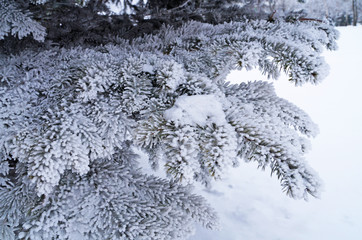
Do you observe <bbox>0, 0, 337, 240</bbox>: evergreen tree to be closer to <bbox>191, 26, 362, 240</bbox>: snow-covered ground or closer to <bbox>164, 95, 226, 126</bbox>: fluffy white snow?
<bbox>164, 95, 226, 126</bbox>: fluffy white snow

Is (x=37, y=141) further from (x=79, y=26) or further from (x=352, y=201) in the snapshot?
(x=352, y=201)

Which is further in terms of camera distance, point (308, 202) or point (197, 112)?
point (308, 202)

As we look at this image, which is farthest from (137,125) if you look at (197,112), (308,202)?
(308,202)

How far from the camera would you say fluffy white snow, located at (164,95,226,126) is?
65 cm

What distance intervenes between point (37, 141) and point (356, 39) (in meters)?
14.3

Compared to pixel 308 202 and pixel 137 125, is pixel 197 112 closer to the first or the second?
pixel 137 125

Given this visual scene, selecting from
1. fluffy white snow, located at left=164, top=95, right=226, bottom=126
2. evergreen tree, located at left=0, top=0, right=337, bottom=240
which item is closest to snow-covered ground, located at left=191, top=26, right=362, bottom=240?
evergreen tree, located at left=0, top=0, right=337, bottom=240

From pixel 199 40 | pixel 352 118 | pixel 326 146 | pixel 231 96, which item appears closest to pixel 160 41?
pixel 199 40

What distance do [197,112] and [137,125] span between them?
0.20 m

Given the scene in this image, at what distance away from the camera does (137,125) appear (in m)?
0.73

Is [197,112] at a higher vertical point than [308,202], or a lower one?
higher

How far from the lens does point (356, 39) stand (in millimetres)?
11297

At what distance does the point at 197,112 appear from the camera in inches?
26.0

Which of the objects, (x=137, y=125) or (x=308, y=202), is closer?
(x=137, y=125)
